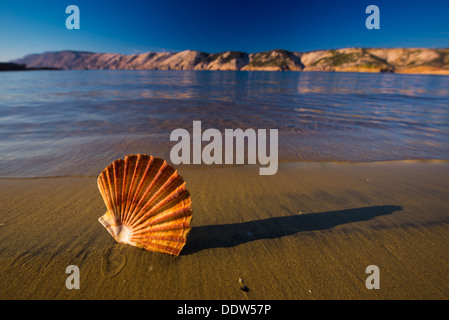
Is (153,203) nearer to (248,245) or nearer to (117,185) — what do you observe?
(117,185)

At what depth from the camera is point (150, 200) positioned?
88.1 inches

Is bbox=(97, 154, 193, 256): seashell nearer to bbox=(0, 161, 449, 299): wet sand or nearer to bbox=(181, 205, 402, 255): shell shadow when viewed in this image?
bbox=(0, 161, 449, 299): wet sand

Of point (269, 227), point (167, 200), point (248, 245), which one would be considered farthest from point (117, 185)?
point (269, 227)

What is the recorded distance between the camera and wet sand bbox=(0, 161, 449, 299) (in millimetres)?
2051

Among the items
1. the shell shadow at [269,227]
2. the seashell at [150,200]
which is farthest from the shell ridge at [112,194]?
the shell shadow at [269,227]

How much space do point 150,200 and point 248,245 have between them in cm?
133

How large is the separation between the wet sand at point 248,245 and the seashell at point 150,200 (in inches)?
10.8

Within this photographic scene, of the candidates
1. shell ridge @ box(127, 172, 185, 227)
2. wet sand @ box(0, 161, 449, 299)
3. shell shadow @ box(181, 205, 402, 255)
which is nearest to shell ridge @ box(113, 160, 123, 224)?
shell ridge @ box(127, 172, 185, 227)

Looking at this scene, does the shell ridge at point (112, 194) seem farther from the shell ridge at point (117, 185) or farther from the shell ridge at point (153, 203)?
the shell ridge at point (153, 203)

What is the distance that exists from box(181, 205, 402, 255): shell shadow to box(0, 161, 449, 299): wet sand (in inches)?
0.6

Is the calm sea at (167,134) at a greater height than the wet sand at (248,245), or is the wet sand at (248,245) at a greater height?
the calm sea at (167,134)

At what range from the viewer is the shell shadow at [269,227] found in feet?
8.63

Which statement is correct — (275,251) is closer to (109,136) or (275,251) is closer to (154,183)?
(154,183)
